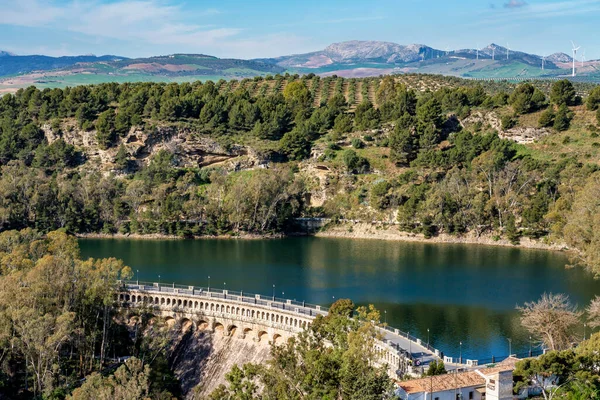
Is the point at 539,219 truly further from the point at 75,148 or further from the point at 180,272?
the point at 75,148

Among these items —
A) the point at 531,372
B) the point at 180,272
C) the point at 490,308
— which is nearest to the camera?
the point at 531,372

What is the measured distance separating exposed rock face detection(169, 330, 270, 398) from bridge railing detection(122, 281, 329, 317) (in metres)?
3.61

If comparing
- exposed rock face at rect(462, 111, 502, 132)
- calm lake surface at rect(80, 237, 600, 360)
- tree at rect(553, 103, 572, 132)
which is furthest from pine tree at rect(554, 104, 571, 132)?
calm lake surface at rect(80, 237, 600, 360)

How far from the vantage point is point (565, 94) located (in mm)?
140250

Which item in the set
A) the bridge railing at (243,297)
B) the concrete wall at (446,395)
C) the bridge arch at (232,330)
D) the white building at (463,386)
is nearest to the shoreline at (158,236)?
the bridge railing at (243,297)

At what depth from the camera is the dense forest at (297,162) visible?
4747 inches

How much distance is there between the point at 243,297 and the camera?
74562 mm

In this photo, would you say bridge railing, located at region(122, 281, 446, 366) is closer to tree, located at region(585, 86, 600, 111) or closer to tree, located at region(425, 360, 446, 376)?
tree, located at region(425, 360, 446, 376)

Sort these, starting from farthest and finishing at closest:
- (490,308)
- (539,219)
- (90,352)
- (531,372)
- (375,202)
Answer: (375,202) → (539,219) → (490,308) → (90,352) → (531,372)

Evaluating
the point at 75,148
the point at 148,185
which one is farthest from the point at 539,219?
the point at 75,148

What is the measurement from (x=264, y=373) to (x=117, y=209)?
85117 mm

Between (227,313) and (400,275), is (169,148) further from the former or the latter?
(227,313)

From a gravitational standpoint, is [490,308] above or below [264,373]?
below

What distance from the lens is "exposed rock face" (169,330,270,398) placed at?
67.4 metres
